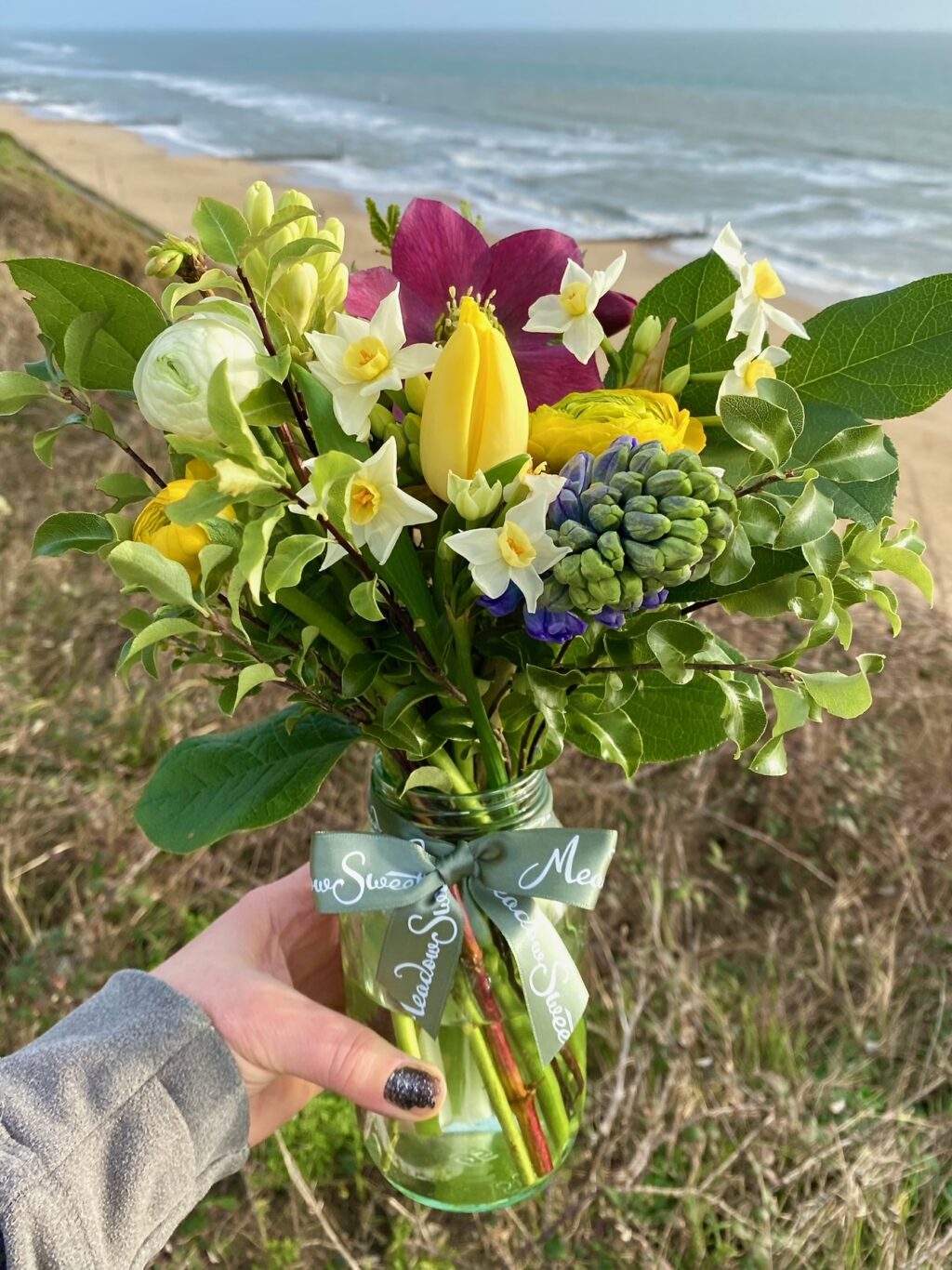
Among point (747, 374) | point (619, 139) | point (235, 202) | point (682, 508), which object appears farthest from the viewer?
point (619, 139)

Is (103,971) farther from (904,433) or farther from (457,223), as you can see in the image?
(904,433)

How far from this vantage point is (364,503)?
48cm

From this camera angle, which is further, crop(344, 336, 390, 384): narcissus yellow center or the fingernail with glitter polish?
the fingernail with glitter polish

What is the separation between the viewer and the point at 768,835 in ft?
5.18

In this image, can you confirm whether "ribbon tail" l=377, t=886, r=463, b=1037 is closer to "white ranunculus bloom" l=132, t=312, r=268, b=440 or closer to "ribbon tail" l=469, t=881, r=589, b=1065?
"ribbon tail" l=469, t=881, r=589, b=1065

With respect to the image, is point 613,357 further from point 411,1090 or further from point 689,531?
point 411,1090

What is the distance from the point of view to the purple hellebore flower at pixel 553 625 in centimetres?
50

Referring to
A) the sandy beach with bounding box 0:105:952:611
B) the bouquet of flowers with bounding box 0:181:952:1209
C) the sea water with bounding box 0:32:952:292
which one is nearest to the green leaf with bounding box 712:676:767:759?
the bouquet of flowers with bounding box 0:181:952:1209

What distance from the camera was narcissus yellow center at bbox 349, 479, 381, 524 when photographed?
1.57ft

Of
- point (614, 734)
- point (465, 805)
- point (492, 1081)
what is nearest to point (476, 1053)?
point (492, 1081)

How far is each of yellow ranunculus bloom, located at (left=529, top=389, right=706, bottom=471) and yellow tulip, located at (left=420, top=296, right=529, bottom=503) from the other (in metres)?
0.02

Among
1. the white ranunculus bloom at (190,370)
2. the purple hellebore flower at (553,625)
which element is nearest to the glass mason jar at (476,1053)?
the purple hellebore flower at (553,625)

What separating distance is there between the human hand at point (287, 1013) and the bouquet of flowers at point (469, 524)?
5cm

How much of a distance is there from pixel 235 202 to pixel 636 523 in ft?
27.1
